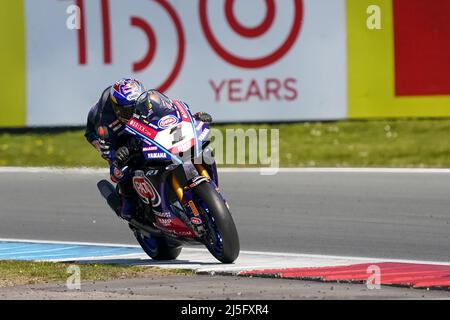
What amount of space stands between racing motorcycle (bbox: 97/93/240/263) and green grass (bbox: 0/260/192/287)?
14.8 inches

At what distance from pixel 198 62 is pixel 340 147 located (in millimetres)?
2025

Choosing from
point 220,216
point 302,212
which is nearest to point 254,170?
point 302,212

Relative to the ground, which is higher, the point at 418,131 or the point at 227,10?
the point at 227,10

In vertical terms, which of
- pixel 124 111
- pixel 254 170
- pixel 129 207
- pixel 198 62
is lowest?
pixel 254 170

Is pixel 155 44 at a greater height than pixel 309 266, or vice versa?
pixel 155 44

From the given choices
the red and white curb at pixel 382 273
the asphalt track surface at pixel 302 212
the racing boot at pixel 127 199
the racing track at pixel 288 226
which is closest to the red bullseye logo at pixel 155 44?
the racing track at pixel 288 226

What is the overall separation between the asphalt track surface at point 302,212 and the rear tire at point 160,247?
3.28ft

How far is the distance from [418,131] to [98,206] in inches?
173

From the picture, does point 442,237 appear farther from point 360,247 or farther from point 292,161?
point 292,161

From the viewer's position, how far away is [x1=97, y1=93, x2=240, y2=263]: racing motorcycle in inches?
385

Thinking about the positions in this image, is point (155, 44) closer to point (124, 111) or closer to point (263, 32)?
point (263, 32)

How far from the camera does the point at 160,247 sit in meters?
10.8
